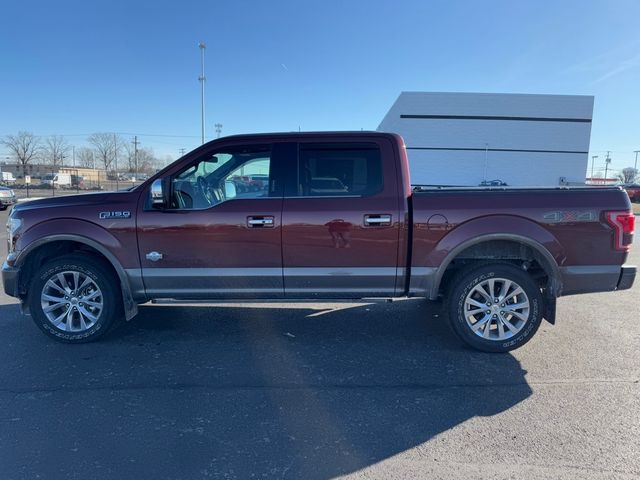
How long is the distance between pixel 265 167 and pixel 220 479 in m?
2.83

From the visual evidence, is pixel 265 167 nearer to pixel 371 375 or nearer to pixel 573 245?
pixel 371 375

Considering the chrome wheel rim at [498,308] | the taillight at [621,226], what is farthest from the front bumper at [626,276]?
the chrome wheel rim at [498,308]

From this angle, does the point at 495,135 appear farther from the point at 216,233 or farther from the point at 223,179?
the point at 216,233

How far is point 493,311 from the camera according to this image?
167 inches

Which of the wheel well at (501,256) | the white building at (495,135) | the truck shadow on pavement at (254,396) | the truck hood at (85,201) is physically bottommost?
the truck shadow on pavement at (254,396)

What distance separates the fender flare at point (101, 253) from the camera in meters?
4.27

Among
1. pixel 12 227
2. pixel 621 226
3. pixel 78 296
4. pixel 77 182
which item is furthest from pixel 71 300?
pixel 77 182

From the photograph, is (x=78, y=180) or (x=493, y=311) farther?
(x=78, y=180)

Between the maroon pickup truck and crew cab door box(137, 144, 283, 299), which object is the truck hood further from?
crew cab door box(137, 144, 283, 299)

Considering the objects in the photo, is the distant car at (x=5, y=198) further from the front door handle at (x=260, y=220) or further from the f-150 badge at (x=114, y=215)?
the front door handle at (x=260, y=220)

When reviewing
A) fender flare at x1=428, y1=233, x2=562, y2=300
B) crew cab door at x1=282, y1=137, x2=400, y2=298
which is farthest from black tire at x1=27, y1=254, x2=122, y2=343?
fender flare at x1=428, y1=233, x2=562, y2=300

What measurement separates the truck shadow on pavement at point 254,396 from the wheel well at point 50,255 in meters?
0.66

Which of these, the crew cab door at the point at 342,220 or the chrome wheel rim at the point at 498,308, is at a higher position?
the crew cab door at the point at 342,220

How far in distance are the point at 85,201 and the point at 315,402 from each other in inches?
118
